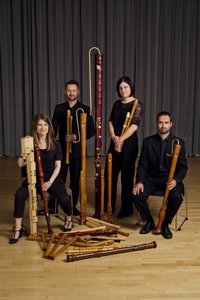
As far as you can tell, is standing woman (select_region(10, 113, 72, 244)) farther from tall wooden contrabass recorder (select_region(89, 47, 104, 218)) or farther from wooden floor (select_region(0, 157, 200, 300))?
tall wooden contrabass recorder (select_region(89, 47, 104, 218))

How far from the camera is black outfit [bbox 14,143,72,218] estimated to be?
3197 mm

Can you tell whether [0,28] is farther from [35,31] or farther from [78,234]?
[78,234]

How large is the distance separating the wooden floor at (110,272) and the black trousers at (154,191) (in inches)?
6.9

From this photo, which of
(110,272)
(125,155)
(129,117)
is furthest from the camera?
(125,155)

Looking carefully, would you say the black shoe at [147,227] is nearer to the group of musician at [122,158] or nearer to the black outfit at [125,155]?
the group of musician at [122,158]

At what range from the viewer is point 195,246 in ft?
10.3

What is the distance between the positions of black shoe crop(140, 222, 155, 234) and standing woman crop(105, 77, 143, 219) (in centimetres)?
39

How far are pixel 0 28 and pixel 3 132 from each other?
5.20 ft

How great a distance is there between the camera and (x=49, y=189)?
10.8 ft

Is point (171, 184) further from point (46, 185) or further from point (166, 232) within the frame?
point (46, 185)

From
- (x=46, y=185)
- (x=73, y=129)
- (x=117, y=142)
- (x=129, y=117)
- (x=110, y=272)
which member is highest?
(x=129, y=117)

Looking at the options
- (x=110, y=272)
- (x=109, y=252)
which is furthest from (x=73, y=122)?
(x=110, y=272)

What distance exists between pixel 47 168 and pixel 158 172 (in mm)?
947

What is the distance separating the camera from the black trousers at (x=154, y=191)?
326 centimetres
